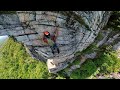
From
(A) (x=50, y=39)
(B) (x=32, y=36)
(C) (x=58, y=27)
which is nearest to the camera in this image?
(C) (x=58, y=27)

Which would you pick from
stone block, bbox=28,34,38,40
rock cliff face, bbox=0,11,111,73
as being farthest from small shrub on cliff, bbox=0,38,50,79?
stone block, bbox=28,34,38,40

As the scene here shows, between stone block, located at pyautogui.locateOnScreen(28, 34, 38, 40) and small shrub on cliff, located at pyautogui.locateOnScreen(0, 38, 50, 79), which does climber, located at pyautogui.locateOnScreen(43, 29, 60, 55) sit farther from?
small shrub on cliff, located at pyautogui.locateOnScreen(0, 38, 50, 79)

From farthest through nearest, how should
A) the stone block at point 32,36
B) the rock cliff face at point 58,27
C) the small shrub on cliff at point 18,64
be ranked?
the small shrub on cliff at point 18,64 → the stone block at point 32,36 → the rock cliff face at point 58,27

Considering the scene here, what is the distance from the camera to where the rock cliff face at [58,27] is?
9828 millimetres

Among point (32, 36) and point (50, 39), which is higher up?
point (32, 36)

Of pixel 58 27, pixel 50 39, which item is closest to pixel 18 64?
pixel 50 39

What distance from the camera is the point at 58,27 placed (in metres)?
10.5

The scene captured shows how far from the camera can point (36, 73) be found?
15.6 metres

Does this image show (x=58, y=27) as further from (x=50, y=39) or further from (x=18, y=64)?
(x=18, y=64)

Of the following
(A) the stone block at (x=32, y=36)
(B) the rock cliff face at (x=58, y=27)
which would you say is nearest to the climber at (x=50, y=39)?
(B) the rock cliff face at (x=58, y=27)

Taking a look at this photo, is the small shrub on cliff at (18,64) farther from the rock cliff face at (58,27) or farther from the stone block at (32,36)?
the stone block at (32,36)
